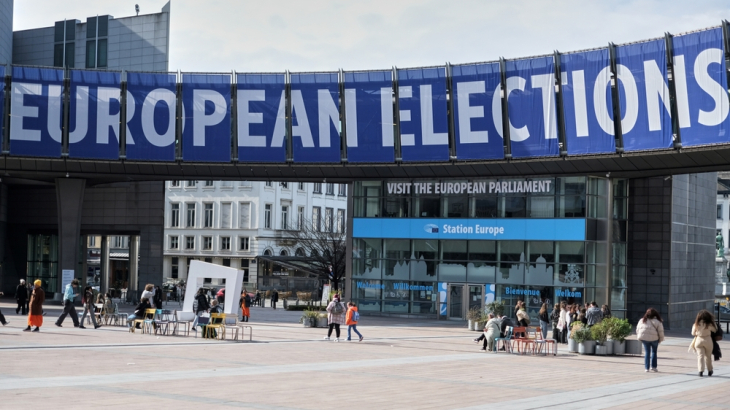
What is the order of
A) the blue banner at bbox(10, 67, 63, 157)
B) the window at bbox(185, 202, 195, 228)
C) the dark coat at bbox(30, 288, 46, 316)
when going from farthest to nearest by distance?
the window at bbox(185, 202, 195, 228)
the blue banner at bbox(10, 67, 63, 157)
the dark coat at bbox(30, 288, 46, 316)

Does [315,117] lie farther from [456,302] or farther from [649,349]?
[649,349]

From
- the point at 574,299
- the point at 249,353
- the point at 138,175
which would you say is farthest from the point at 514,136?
the point at 249,353

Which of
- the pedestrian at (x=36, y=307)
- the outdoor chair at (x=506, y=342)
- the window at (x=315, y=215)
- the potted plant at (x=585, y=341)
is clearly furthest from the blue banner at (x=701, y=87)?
the window at (x=315, y=215)

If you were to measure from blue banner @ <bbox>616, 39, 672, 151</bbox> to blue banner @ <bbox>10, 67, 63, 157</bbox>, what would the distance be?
26.7m

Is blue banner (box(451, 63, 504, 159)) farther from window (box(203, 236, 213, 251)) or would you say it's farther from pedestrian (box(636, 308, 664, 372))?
window (box(203, 236, 213, 251))

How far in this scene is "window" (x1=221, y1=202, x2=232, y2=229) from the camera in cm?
9519

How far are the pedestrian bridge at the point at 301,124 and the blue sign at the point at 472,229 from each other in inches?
93.1

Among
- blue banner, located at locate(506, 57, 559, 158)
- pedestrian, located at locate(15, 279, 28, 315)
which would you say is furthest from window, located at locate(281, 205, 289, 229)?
blue banner, located at locate(506, 57, 559, 158)

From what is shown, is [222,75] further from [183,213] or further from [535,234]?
[183,213]

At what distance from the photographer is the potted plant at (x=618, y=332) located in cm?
2756

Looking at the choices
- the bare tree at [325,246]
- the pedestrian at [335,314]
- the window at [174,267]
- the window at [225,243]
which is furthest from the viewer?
the window at [174,267]

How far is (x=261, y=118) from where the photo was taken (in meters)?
46.3

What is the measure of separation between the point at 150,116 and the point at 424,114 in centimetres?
1367

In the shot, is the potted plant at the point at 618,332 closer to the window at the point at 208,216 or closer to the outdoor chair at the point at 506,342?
the outdoor chair at the point at 506,342
